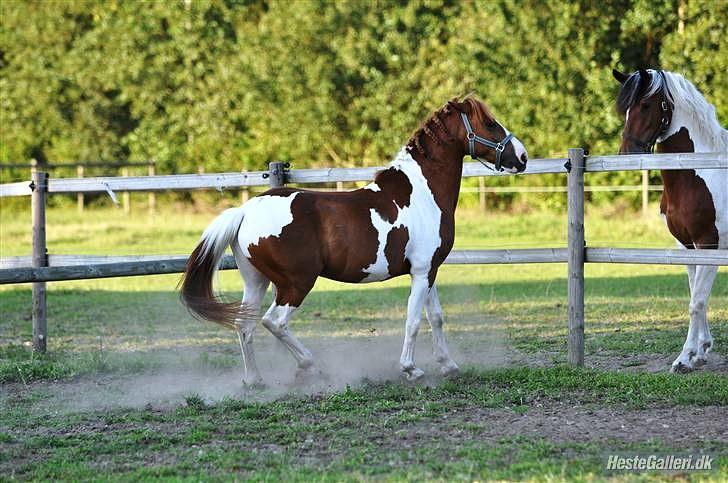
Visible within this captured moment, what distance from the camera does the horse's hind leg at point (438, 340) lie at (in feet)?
23.5

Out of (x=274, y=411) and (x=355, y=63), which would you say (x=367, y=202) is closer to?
(x=274, y=411)

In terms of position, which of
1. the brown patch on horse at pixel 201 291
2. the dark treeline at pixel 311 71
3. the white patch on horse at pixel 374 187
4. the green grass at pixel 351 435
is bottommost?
the green grass at pixel 351 435

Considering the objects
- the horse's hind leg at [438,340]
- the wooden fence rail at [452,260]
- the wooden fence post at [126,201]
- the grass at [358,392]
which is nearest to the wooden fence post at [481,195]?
the grass at [358,392]

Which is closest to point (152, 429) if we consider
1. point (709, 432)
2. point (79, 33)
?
point (709, 432)

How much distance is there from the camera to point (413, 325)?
6965mm

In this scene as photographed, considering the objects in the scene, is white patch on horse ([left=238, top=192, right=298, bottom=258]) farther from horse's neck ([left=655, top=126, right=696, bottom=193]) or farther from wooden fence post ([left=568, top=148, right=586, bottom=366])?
horse's neck ([left=655, top=126, right=696, bottom=193])

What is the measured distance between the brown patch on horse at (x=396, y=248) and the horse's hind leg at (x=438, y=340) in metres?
0.54

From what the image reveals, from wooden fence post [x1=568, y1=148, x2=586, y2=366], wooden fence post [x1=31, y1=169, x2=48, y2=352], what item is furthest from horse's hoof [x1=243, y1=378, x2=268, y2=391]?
wooden fence post [x1=31, y1=169, x2=48, y2=352]

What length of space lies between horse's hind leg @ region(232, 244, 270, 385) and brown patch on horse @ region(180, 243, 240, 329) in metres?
0.21

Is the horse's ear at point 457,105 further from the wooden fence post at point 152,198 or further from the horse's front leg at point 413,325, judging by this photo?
the wooden fence post at point 152,198

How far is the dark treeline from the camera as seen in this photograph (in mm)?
23438

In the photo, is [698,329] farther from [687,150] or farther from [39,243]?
[39,243]

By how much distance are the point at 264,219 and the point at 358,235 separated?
694mm

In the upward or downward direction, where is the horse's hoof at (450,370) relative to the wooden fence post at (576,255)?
downward
